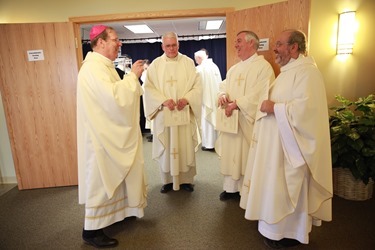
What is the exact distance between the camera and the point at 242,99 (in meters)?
2.49

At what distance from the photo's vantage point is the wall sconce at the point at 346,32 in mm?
2829

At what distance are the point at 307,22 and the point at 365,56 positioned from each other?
1.04 m

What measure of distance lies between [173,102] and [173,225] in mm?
1288

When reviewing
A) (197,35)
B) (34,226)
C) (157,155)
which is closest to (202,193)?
(157,155)

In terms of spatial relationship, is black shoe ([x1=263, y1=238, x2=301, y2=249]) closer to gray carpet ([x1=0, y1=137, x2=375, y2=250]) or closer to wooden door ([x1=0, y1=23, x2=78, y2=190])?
gray carpet ([x1=0, y1=137, x2=375, y2=250])

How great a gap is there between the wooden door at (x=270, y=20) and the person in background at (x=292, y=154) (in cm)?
99

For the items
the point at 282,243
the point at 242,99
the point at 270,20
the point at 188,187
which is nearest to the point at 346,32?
the point at 270,20

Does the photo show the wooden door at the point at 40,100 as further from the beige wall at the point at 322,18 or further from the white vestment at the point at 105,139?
the white vestment at the point at 105,139

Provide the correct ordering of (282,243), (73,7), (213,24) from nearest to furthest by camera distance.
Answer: (282,243), (73,7), (213,24)

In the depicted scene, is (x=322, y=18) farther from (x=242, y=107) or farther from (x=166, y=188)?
(x=166, y=188)

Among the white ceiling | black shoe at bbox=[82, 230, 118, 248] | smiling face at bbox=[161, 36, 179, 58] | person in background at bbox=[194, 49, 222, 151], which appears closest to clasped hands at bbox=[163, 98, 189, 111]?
smiling face at bbox=[161, 36, 179, 58]

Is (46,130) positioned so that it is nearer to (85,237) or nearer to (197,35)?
(85,237)

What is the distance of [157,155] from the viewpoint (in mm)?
3020

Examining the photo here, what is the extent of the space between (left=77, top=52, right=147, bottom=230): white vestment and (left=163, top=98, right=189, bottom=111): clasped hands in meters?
0.68
